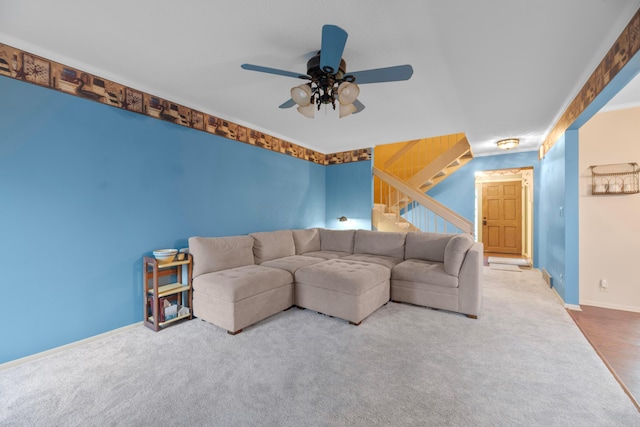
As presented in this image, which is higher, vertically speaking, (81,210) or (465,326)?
(81,210)

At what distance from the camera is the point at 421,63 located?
2.35 meters

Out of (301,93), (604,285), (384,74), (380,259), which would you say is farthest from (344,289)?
(604,285)

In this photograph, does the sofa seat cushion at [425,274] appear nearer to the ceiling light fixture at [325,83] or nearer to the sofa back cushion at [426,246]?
the sofa back cushion at [426,246]

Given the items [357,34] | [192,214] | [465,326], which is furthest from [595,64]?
[192,214]

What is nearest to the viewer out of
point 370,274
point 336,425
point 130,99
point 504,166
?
point 336,425

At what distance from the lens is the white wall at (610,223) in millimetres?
3193

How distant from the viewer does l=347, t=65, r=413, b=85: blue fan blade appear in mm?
1921

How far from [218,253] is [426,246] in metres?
2.83

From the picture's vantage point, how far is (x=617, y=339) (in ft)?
8.20

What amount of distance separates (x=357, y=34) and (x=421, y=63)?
2.40 ft

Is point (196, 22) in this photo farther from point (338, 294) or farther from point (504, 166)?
point (504, 166)

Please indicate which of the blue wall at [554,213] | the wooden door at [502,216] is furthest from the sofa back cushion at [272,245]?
the wooden door at [502,216]

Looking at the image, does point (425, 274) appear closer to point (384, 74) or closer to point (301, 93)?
point (384, 74)

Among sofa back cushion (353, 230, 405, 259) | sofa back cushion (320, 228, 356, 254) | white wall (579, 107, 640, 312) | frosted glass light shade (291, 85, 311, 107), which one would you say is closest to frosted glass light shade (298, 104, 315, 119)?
frosted glass light shade (291, 85, 311, 107)
